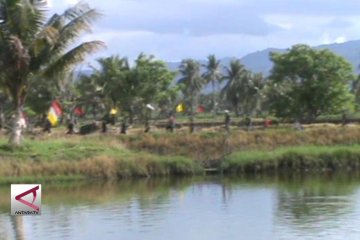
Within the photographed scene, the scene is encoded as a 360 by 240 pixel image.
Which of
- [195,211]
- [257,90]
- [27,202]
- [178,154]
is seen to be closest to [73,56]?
[178,154]

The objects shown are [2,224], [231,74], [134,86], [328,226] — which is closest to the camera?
[328,226]

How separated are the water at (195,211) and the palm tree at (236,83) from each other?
71475 mm

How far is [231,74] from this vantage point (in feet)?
390

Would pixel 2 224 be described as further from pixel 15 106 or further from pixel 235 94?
pixel 235 94

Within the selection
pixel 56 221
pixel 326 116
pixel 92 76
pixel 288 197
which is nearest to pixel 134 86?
pixel 92 76

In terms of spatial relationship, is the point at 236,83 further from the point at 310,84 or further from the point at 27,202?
the point at 27,202

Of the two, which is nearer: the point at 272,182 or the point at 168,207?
the point at 168,207

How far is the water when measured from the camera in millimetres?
19281

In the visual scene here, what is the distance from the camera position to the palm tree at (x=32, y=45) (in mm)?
34562

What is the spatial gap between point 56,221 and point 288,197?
926cm

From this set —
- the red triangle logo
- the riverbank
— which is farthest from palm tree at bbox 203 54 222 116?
the red triangle logo

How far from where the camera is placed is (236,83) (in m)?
109

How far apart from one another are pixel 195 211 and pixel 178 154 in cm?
1791

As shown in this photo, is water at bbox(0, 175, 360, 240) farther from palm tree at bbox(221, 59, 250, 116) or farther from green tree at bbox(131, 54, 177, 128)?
palm tree at bbox(221, 59, 250, 116)
